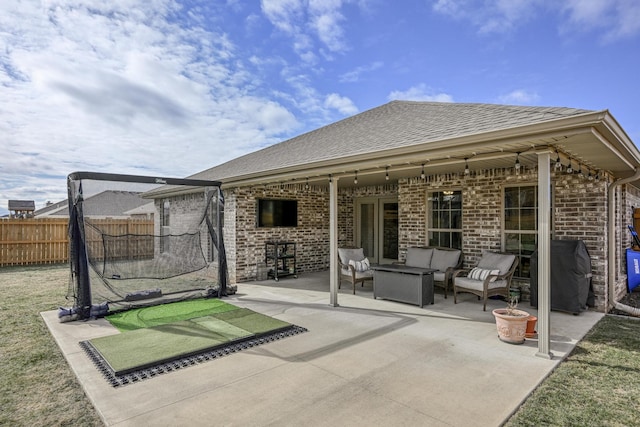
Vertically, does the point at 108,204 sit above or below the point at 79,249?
above

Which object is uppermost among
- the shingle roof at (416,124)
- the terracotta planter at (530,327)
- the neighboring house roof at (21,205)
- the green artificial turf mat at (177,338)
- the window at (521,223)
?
the shingle roof at (416,124)

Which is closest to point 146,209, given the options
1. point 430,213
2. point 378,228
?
point 378,228

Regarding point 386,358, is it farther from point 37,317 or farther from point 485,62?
point 485,62

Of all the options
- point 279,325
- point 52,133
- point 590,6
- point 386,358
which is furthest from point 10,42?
point 590,6

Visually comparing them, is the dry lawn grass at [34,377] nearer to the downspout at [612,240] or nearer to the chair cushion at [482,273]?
the chair cushion at [482,273]

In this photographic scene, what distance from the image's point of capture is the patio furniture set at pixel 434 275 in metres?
6.09

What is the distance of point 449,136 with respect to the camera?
171 inches

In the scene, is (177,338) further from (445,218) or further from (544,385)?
(445,218)

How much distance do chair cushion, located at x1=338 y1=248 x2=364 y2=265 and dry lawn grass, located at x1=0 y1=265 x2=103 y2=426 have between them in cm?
531

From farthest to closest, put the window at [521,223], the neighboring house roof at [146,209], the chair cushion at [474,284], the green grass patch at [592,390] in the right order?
the neighboring house roof at [146,209], the window at [521,223], the chair cushion at [474,284], the green grass patch at [592,390]

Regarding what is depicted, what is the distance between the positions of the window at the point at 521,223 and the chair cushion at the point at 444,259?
1.00 meters

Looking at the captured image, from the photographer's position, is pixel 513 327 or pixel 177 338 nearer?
pixel 513 327

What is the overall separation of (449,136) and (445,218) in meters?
3.87

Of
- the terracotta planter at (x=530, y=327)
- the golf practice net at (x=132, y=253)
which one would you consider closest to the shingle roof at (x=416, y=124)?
the golf practice net at (x=132, y=253)
